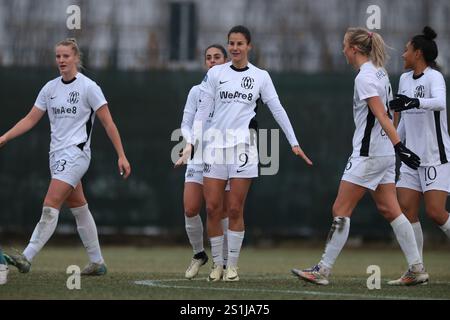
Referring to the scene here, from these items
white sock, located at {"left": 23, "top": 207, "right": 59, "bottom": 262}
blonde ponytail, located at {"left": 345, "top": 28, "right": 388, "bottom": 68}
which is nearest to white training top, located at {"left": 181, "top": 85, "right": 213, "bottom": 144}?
white sock, located at {"left": 23, "top": 207, "right": 59, "bottom": 262}

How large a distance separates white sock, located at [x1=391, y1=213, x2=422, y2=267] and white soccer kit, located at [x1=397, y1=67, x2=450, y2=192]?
567 mm

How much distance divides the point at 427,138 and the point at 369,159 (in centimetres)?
89

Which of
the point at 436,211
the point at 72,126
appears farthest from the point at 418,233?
the point at 72,126

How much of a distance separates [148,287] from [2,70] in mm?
9643

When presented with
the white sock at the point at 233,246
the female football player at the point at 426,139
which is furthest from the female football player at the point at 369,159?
the white sock at the point at 233,246

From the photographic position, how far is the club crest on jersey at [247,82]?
9.31 metres

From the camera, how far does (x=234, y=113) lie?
9.26 m

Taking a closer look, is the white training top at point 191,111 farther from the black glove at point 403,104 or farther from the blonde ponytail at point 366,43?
the black glove at point 403,104

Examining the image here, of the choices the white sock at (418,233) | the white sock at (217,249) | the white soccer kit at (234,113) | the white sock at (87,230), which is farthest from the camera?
the white sock at (87,230)

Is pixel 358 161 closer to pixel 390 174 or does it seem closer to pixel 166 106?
pixel 390 174

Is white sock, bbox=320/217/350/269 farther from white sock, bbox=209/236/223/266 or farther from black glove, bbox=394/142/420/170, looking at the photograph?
white sock, bbox=209/236/223/266

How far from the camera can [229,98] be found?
928 centimetres

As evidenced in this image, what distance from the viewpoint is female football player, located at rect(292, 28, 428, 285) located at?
8805 mm
